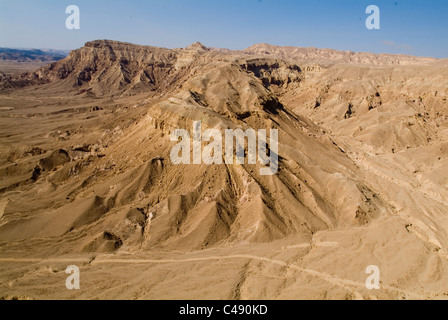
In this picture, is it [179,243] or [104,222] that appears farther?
[104,222]

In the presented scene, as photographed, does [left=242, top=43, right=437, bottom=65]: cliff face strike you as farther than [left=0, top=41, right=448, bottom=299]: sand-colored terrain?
Yes

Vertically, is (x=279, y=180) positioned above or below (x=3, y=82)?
below

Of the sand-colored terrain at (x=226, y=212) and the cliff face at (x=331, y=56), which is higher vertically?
the cliff face at (x=331, y=56)

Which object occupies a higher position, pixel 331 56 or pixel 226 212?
pixel 331 56

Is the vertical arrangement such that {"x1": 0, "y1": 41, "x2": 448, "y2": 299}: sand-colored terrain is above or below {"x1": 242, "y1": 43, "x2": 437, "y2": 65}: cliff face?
below

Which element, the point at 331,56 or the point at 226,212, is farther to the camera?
the point at 331,56

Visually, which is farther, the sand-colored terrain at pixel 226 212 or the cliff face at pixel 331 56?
the cliff face at pixel 331 56
